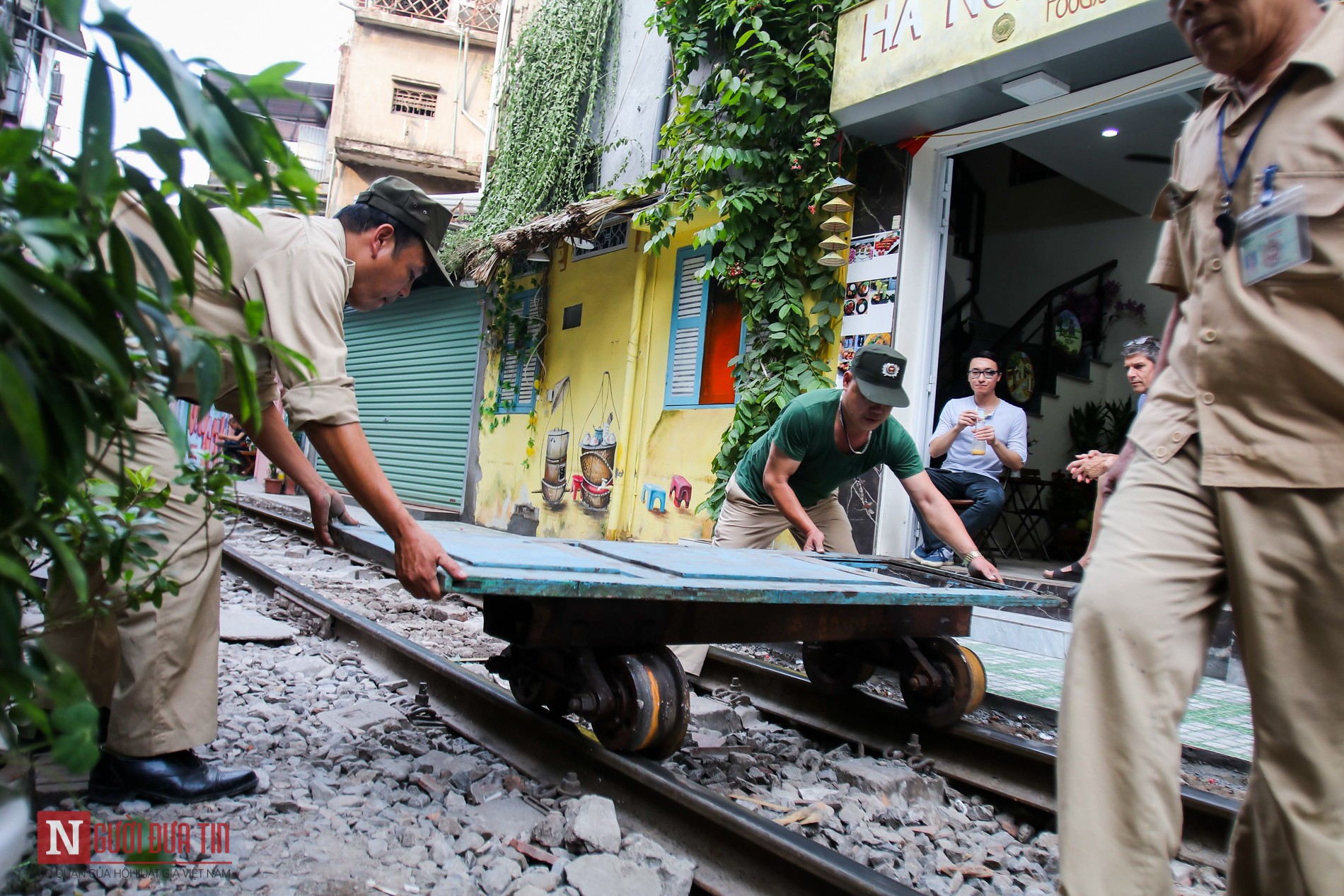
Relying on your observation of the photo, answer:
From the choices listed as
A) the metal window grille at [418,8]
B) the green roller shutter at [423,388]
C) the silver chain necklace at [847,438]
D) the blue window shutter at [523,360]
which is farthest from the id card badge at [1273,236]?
the metal window grille at [418,8]

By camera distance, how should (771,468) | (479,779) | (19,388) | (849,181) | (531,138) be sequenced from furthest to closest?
(531,138) < (849,181) < (771,468) < (479,779) < (19,388)

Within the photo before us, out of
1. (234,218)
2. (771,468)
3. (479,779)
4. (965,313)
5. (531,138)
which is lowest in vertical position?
(479,779)

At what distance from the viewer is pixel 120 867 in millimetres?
2213

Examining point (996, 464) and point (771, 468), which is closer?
point (771, 468)

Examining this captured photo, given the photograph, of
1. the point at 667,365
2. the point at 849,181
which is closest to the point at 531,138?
the point at 667,365

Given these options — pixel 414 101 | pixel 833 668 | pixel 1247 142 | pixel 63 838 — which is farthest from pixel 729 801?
pixel 414 101

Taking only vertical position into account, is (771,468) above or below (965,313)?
below

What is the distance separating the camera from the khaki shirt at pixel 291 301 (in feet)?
7.99

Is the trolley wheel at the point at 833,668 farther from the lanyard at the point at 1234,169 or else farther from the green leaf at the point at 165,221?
the green leaf at the point at 165,221

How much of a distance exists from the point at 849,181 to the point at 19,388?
7899 millimetres

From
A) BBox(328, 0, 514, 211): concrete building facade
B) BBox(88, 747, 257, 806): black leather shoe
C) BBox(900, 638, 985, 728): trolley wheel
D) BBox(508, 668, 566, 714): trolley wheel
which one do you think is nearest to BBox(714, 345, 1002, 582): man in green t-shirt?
BBox(900, 638, 985, 728): trolley wheel

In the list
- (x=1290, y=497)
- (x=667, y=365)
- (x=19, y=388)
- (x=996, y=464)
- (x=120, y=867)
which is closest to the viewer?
(x=19, y=388)

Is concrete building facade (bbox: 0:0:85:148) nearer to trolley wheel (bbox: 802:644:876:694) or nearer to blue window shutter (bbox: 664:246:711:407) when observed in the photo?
trolley wheel (bbox: 802:644:876:694)

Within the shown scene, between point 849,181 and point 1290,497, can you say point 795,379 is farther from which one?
point 1290,497
